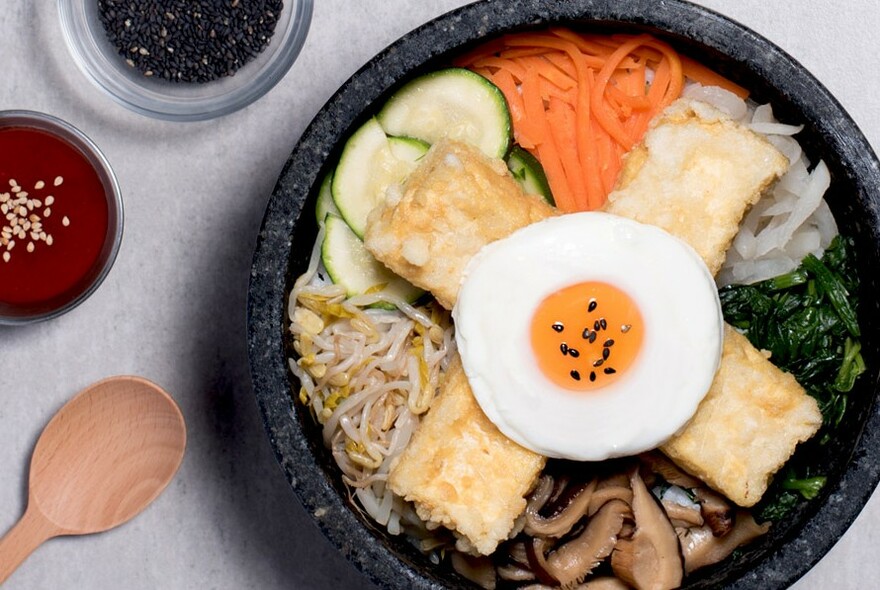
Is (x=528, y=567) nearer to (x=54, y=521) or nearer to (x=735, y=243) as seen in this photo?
(x=735, y=243)

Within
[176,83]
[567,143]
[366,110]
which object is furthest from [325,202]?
[176,83]

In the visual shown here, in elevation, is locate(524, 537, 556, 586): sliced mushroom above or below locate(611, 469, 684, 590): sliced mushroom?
below

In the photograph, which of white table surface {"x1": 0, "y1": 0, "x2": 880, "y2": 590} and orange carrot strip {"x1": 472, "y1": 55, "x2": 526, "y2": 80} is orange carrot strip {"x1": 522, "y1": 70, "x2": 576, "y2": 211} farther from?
white table surface {"x1": 0, "y1": 0, "x2": 880, "y2": 590}

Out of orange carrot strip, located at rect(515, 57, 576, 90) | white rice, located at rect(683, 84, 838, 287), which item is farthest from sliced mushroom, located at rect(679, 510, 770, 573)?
orange carrot strip, located at rect(515, 57, 576, 90)

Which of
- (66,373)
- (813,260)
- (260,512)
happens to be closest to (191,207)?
(66,373)

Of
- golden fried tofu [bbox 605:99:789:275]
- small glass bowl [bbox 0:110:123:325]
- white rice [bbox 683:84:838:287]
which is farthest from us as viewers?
small glass bowl [bbox 0:110:123:325]

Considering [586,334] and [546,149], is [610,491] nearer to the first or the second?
[586,334]
